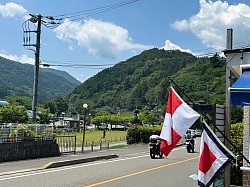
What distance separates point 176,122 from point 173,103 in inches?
14.5

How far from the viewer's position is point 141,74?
170m

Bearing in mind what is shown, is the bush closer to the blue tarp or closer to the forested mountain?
the blue tarp

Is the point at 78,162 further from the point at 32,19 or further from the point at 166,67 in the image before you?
the point at 166,67

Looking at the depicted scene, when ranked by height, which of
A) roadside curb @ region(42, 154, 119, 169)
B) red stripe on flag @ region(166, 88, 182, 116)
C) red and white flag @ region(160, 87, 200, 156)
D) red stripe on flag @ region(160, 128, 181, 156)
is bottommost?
roadside curb @ region(42, 154, 119, 169)

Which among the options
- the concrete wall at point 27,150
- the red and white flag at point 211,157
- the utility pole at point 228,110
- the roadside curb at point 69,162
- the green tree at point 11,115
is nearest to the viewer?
the red and white flag at point 211,157

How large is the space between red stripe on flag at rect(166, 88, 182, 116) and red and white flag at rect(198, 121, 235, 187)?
24.1 inches

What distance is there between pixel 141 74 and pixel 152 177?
15720 cm

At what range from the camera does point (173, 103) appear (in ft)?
20.3

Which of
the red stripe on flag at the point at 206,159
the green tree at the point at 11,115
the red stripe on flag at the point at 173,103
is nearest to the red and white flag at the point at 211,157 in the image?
the red stripe on flag at the point at 206,159

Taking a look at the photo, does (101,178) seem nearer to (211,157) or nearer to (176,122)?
(176,122)

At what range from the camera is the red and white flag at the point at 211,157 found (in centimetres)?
565

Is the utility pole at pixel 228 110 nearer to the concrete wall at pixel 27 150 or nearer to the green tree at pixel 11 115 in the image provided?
the concrete wall at pixel 27 150

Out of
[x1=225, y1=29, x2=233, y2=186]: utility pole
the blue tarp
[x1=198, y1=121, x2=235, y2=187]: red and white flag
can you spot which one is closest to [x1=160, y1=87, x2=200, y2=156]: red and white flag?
[x1=198, y1=121, x2=235, y2=187]: red and white flag

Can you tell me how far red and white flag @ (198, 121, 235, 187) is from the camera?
5.65 meters
